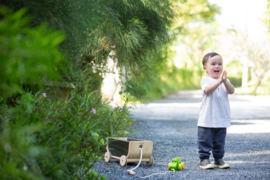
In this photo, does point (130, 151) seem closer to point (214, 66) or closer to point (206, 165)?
point (206, 165)

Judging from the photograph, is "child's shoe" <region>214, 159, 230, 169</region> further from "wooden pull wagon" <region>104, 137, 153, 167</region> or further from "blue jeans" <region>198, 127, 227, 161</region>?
"wooden pull wagon" <region>104, 137, 153, 167</region>

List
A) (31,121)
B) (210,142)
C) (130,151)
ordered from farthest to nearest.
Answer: (210,142) < (130,151) < (31,121)

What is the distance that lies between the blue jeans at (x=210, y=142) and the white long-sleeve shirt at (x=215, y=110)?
0.29 feet

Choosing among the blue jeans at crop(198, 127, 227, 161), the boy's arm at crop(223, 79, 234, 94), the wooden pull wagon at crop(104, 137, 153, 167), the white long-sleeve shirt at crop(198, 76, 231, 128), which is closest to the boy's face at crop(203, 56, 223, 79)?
the white long-sleeve shirt at crop(198, 76, 231, 128)

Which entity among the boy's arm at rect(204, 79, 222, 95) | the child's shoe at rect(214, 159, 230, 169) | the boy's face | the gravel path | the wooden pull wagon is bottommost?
the gravel path

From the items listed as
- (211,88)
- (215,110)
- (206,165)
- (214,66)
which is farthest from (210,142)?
(214,66)

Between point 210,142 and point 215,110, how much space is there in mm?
362

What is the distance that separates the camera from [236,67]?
112 feet

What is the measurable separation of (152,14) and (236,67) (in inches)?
1271

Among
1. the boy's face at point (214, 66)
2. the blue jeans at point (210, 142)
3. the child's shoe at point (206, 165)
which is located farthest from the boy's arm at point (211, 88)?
the child's shoe at point (206, 165)

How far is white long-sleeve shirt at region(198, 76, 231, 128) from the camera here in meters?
3.09

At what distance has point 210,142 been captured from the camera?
3.11 meters

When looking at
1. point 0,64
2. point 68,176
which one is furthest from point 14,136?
point 68,176

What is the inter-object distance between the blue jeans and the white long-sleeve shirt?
0.09m
